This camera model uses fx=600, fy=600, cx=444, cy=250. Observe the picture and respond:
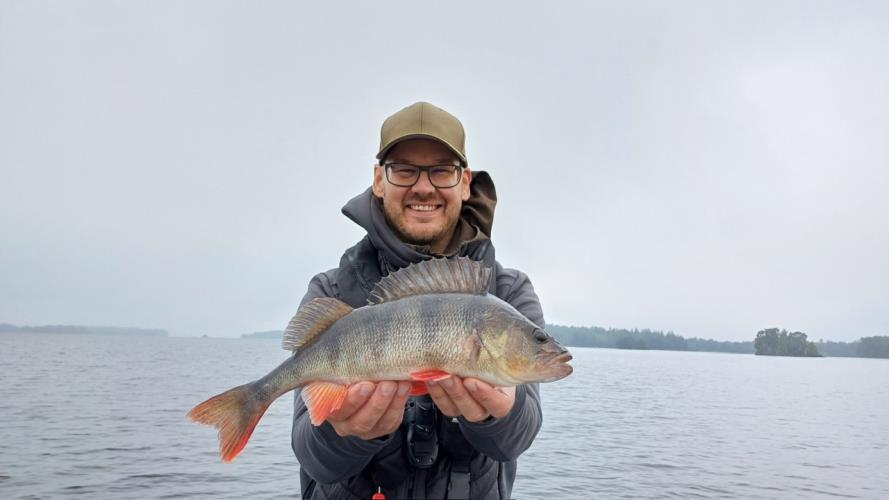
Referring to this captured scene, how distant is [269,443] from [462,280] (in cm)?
1637

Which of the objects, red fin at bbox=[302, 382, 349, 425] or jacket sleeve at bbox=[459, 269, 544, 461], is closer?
red fin at bbox=[302, 382, 349, 425]

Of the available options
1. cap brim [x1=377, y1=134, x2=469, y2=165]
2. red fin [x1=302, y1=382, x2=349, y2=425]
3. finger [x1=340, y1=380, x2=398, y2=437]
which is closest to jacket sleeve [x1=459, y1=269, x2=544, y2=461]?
finger [x1=340, y1=380, x2=398, y2=437]

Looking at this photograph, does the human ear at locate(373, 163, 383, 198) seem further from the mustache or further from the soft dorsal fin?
the soft dorsal fin

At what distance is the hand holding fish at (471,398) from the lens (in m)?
3.45

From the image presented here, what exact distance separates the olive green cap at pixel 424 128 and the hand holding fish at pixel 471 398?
1.71 m

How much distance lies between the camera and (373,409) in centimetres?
347

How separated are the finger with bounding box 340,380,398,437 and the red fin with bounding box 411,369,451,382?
0.15 metres

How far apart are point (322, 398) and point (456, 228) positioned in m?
1.90

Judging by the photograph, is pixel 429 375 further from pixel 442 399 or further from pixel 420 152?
pixel 420 152

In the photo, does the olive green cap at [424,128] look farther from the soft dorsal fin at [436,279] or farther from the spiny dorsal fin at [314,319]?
the spiny dorsal fin at [314,319]

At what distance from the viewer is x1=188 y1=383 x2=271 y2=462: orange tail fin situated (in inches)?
146

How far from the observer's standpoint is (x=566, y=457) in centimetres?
1684

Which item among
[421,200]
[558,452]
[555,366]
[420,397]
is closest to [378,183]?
[421,200]

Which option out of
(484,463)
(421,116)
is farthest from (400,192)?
(484,463)
